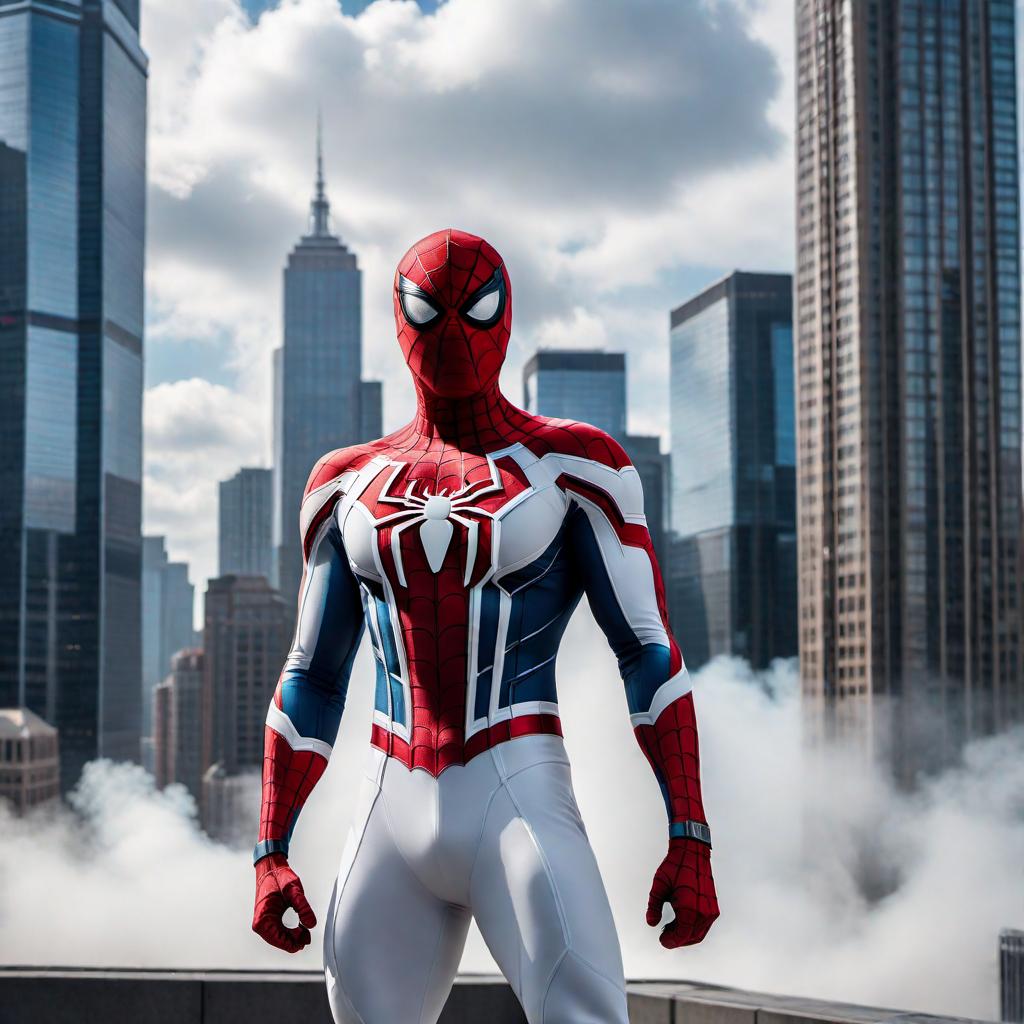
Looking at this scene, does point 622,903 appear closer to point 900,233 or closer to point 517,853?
point 900,233

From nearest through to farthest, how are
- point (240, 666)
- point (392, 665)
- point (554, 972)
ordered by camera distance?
point (554, 972) → point (392, 665) → point (240, 666)

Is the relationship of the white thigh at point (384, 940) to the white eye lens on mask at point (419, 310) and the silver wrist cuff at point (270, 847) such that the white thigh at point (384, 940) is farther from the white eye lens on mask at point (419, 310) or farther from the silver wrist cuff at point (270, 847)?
the white eye lens on mask at point (419, 310)

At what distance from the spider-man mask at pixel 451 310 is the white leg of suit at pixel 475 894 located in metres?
1.04

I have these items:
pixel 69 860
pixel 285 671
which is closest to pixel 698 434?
pixel 69 860

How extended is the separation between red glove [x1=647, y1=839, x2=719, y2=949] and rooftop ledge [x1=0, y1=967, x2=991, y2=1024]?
262cm

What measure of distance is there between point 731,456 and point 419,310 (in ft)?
451

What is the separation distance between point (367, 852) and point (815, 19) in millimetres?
111241

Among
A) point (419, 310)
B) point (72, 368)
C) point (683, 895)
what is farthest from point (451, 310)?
point (72, 368)

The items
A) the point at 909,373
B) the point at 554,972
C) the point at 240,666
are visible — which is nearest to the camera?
the point at 554,972

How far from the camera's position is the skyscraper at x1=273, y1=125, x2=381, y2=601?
14600 centimetres

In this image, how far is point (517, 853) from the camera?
11.3 ft

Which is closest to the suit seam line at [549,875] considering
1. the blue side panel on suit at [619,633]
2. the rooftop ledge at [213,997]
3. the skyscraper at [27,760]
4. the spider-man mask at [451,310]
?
the blue side panel on suit at [619,633]

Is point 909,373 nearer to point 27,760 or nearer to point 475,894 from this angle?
point 27,760

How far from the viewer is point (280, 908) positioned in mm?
3736
